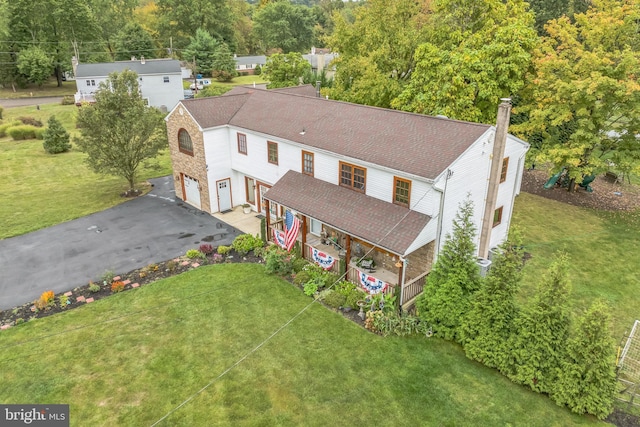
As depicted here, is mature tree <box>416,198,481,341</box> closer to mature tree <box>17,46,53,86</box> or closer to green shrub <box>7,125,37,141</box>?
green shrub <box>7,125,37,141</box>

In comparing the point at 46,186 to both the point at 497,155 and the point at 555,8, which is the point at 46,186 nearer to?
the point at 497,155

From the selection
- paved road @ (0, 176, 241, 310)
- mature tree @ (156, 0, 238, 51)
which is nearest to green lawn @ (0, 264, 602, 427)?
paved road @ (0, 176, 241, 310)

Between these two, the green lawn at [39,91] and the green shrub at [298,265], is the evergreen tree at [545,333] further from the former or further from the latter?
the green lawn at [39,91]

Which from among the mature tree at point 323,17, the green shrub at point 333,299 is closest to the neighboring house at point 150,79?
the green shrub at point 333,299

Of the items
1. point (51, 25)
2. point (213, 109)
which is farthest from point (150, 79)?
point (213, 109)

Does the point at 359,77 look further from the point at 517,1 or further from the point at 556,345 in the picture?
the point at 556,345

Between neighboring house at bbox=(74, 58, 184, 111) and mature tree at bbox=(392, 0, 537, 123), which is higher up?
mature tree at bbox=(392, 0, 537, 123)
